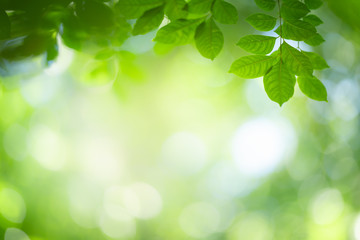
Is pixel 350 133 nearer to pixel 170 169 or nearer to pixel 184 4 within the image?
pixel 170 169

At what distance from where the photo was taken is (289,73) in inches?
33.5

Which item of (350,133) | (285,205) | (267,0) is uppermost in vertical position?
(267,0)

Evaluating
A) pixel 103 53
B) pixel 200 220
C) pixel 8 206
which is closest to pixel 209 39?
pixel 103 53

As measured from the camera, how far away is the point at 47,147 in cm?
597

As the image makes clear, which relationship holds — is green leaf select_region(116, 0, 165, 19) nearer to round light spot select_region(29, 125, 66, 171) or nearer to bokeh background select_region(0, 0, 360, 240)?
bokeh background select_region(0, 0, 360, 240)

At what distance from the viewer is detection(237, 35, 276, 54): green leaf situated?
2.80 ft

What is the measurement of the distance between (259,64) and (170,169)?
787 centimetres

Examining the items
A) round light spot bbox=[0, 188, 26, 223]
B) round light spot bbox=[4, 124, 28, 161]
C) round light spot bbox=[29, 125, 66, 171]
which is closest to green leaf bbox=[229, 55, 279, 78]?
round light spot bbox=[0, 188, 26, 223]

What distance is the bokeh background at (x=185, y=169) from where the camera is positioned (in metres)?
5.53

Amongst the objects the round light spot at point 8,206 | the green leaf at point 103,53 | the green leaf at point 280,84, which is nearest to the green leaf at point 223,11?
the green leaf at point 280,84

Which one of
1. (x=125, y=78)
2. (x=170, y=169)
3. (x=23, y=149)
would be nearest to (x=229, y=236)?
(x=170, y=169)

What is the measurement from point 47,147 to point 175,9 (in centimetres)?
598

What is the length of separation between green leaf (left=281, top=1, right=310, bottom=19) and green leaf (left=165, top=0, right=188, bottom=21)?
325 millimetres

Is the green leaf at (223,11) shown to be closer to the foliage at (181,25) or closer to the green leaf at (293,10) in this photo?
the foliage at (181,25)
